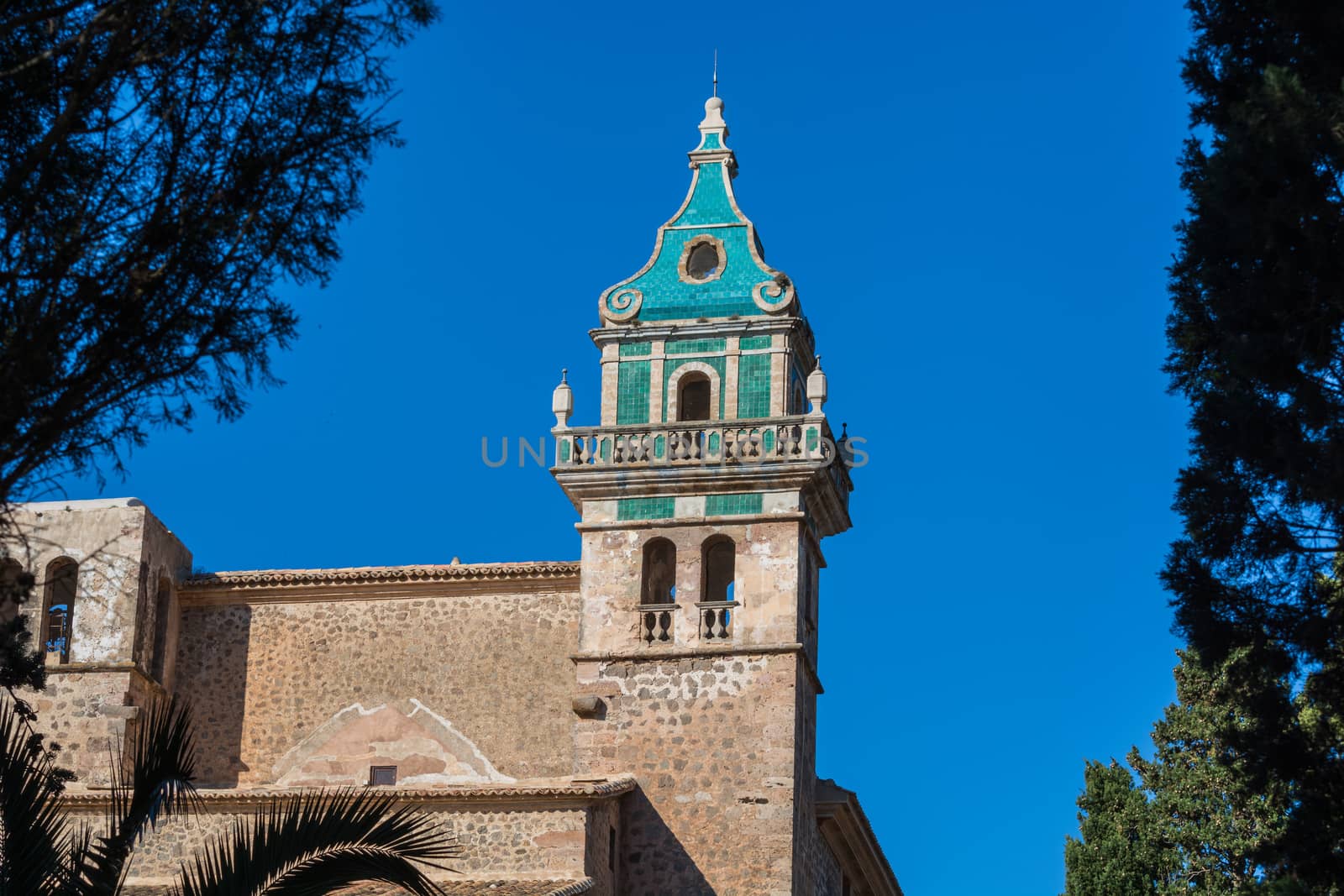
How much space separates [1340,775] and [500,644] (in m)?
14.8

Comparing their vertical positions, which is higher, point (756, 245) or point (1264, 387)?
point (756, 245)

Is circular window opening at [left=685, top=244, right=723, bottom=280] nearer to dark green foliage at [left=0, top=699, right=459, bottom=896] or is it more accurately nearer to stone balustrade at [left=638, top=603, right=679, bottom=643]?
stone balustrade at [left=638, top=603, right=679, bottom=643]

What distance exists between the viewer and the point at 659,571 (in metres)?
28.8

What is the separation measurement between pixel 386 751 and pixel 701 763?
4275mm

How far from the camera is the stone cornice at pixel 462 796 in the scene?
81.3 ft

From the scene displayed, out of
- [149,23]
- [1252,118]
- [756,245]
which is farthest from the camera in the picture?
[756,245]

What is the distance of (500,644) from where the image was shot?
28578 millimetres

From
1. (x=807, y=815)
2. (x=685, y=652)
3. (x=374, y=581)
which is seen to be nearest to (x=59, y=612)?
(x=374, y=581)

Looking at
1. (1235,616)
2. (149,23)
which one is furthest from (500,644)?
(149,23)

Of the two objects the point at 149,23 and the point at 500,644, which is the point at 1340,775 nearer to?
the point at 149,23

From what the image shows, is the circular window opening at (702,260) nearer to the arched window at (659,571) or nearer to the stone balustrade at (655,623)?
the arched window at (659,571)

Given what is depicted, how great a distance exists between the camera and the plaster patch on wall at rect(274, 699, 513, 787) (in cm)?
2812

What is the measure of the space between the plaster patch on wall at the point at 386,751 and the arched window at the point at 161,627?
6.54 ft

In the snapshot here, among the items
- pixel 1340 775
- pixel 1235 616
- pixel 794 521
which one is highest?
pixel 794 521
